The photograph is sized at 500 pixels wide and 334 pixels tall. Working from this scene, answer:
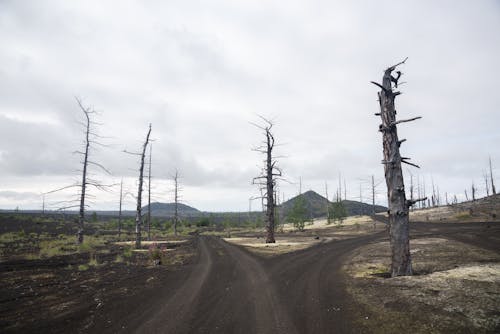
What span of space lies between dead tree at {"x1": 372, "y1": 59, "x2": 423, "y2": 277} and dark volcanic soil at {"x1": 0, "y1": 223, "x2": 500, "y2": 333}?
217 cm

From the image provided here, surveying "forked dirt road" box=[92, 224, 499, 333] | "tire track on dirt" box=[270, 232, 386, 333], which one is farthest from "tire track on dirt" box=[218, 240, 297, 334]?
"tire track on dirt" box=[270, 232, 386, 333]

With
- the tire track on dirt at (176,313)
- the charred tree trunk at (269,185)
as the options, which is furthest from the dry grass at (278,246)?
the tire track on dirt at (176,313)

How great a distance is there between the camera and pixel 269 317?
6.99 m

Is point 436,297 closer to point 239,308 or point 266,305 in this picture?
point 266,305

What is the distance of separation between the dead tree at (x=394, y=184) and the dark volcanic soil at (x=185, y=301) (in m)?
2.17

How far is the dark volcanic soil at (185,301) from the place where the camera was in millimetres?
6539

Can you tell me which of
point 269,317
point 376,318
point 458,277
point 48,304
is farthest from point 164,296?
point 458,277

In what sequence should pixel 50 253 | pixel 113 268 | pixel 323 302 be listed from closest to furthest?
pixel 323 302 < pixel 113 268 < pixel 50 253

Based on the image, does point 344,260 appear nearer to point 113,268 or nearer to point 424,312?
point 424,312

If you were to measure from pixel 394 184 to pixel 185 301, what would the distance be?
845cm

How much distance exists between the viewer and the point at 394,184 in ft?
34.6

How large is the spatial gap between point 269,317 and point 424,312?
356 centimetres

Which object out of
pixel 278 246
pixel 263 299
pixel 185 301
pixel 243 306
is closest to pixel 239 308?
pixel 243 306

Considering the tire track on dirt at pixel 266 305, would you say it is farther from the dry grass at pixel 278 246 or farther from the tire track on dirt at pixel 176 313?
the dry grass at pixel 278 246
